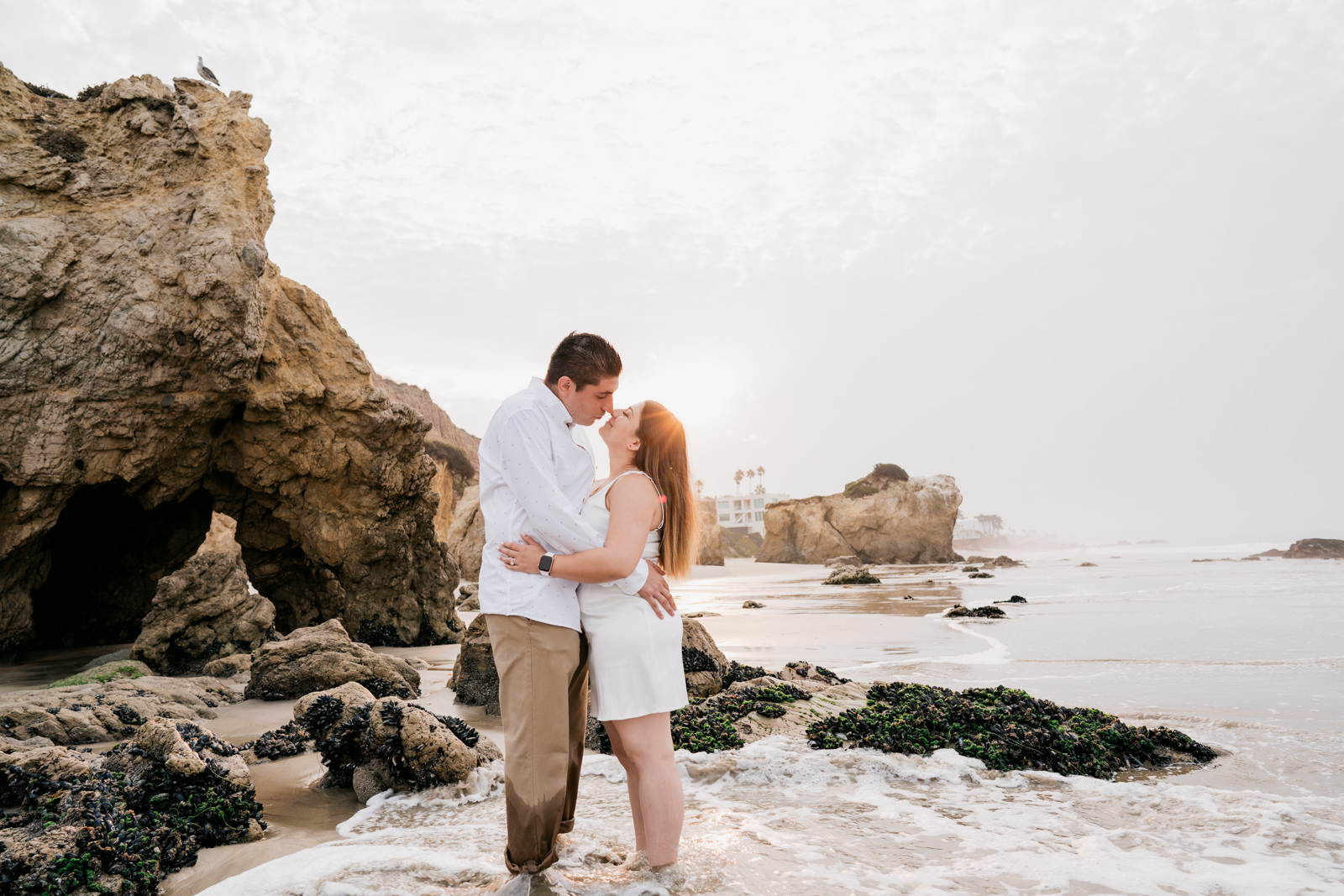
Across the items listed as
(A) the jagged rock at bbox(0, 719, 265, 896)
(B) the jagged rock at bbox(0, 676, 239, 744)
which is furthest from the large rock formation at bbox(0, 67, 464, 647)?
(A) the jagged rock at bbox(0, 719, 265, 896)

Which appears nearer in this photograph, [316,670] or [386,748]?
[386,748]

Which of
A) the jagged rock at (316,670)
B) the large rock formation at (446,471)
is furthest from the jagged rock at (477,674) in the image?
the large rock formation at (446,471)

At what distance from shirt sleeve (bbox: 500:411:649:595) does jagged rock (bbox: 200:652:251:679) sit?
751 cm

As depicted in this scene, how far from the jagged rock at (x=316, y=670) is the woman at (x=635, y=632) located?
4.87 metres

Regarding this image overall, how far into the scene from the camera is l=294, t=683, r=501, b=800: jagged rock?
4531 millimetres

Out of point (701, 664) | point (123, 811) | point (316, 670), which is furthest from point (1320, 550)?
point (123, 811)

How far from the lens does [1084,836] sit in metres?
3.92

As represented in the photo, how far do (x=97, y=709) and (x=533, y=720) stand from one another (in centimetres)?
507

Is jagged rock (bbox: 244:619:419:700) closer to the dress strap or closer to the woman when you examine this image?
the woman

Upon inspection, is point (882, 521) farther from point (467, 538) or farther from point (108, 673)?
point (108, 673)

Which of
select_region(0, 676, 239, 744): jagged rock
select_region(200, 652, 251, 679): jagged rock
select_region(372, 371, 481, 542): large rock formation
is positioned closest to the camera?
select_region(0, 676, 239, 744): jagged rock

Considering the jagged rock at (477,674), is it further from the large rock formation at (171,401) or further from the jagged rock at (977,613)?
the jagged rock at (977,613)

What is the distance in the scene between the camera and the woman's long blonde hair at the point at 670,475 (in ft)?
11.2

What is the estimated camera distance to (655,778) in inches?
125
